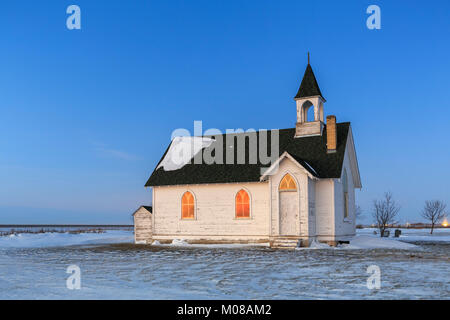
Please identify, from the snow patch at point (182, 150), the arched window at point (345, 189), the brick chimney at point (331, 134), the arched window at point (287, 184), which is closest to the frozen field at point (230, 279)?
the arched window at point (287, 184)

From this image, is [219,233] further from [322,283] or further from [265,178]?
[322,283]

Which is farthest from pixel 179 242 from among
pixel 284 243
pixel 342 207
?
pixel 342 207

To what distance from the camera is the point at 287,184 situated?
2591 cm

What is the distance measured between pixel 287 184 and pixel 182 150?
10662 mm

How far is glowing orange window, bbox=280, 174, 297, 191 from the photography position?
25734 mm

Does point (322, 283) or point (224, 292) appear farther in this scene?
point (322, 283)

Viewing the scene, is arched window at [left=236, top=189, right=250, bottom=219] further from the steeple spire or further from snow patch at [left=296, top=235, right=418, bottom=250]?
the steeple spire

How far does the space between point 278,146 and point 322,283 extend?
1910 centimetres

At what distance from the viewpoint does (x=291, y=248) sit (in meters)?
24.7

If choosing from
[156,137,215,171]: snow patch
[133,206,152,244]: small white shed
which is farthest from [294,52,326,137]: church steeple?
[133,206,152,244]: small white shed

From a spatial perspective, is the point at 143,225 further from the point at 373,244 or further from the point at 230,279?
the point at 230,279

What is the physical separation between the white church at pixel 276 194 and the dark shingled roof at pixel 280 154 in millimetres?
63

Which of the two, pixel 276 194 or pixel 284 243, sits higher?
pixel 276 194
